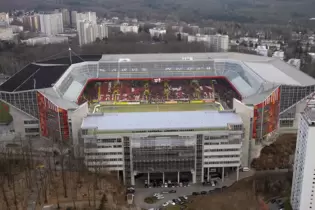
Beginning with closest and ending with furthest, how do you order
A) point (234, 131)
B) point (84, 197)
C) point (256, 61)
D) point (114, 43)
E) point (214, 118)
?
point (84, 197)
point (234, 131)
point (214, 118)
point (256, 61)
point (114, 43)

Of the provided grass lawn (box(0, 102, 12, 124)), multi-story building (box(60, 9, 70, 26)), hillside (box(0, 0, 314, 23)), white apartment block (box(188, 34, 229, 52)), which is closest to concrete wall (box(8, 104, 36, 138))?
grass lawn (box(0, 102, 12, 124))

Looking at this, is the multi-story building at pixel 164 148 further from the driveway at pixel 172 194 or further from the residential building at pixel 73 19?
the residential building at pixel 73 19

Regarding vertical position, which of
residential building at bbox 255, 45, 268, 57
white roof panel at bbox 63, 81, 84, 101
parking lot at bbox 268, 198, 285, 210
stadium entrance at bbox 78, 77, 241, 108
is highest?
residential building at bbox 255, 45, 268, 57

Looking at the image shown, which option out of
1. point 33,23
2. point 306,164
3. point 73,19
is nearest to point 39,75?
point 306,164

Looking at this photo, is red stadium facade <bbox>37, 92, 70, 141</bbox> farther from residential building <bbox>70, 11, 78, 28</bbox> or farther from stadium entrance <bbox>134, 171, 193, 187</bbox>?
residential building <bbox>70, 11, 78, 28</bbox>

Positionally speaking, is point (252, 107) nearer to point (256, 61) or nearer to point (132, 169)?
point (132, 169)

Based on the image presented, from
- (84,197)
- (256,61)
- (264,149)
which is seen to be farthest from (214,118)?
(256,61)
